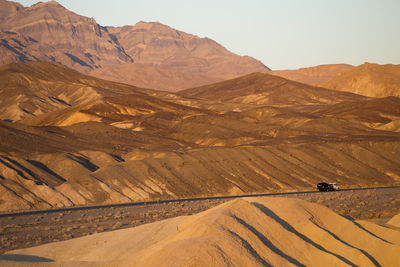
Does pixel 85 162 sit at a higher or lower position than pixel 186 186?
higher

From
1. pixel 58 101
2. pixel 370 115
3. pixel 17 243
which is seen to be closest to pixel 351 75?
pixel 370 115

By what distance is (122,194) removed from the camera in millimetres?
39906

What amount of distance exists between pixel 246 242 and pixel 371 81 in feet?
584

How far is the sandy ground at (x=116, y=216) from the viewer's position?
2459 cm

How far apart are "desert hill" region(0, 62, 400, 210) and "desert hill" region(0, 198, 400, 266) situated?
1856 cm

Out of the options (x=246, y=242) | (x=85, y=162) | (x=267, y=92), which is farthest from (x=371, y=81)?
(x=246, y=242)

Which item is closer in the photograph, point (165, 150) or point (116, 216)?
point (116, 216)

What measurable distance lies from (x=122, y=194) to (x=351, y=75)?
168 m

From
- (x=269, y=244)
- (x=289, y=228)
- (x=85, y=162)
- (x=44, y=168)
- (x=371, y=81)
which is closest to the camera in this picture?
(x=269, y=244)

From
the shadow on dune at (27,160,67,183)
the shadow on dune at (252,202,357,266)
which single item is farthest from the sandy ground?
the shadow on dune at (27,160,67,183)

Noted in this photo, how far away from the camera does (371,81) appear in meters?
182

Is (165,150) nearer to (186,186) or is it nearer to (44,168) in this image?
(186,186)

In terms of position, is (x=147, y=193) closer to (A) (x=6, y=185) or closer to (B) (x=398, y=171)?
(A) (x=6, y=185)

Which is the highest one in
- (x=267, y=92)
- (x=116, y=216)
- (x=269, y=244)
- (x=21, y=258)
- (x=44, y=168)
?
(x=267, y=92)
